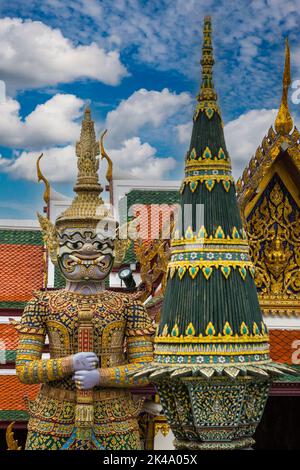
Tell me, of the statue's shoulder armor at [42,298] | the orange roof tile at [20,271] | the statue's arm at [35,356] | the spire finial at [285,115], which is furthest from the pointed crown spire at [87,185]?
the orange roof tile at [20,271]

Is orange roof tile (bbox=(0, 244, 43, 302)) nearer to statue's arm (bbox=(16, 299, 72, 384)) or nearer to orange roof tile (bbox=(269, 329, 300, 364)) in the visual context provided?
statue's arm (bbox=(16, 299, 72, 384))

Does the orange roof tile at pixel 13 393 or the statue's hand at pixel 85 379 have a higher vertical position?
the statue's hand at pixel 85 379

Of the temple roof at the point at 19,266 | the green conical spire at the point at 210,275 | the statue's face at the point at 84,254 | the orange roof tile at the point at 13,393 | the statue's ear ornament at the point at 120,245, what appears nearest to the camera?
the green conical spire at the point at 210,275

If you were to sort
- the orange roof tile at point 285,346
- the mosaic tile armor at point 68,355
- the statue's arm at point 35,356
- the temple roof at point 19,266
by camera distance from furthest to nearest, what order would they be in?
1. the temple roof at point 19,266
2. the orange roof tile at point 285,346
3. the mosaic tile armor at point 68,355
4. the statue's arm at point 35,356

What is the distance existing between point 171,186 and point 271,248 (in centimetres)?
248

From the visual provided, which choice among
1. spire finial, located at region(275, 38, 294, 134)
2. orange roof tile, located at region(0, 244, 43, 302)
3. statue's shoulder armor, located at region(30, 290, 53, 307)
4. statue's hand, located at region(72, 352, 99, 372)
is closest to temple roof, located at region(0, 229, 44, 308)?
orange roof tile, located at region(0, 244, 43, 302)

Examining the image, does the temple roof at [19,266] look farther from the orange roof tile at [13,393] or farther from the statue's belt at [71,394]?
the statue's belt at [71,394]

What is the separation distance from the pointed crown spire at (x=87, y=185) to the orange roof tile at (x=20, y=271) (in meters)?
2.52

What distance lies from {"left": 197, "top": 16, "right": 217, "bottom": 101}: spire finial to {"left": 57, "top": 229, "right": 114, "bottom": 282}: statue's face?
1.70 meters

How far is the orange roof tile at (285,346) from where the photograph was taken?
24.6ft

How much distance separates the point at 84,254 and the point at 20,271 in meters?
3.10

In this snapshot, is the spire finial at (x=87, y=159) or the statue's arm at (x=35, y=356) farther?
the spire finial at (x=87, y=159)

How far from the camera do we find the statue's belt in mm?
6355
